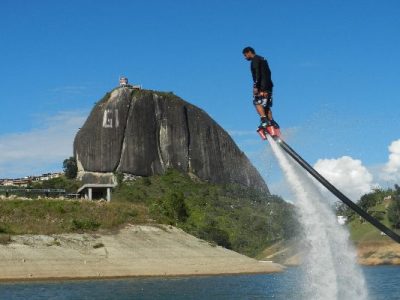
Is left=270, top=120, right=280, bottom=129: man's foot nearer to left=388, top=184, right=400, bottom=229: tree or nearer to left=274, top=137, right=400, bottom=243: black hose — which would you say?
left=274, top=137, right=400, bottom=243: black hose

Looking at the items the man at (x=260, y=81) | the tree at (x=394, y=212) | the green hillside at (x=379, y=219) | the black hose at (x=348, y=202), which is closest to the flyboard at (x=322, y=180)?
the black hose at (x=348, y=202)

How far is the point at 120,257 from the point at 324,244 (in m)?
78.1

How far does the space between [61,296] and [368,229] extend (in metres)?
100

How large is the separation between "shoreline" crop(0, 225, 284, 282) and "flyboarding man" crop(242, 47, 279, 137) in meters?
70.7

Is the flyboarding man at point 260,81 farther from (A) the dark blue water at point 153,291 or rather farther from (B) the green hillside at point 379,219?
(B) the green hillside at point 379,219

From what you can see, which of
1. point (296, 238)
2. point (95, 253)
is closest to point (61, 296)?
point (95, 253)

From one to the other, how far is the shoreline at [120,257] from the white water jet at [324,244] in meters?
68.0

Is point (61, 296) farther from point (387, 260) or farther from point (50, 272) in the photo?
point (387, 260)

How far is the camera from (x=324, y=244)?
68.0 feet

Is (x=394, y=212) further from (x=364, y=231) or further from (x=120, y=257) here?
(x=120, y=257)

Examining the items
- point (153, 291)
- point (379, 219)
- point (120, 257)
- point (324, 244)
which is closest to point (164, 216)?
point (120, 257)

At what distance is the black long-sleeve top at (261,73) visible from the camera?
17750 millimetres

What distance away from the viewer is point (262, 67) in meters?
17.7

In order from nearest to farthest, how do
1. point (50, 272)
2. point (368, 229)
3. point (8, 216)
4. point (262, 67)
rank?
point (262, 67)
point (50, 272)
point (8, 216)
point (368, 229)
